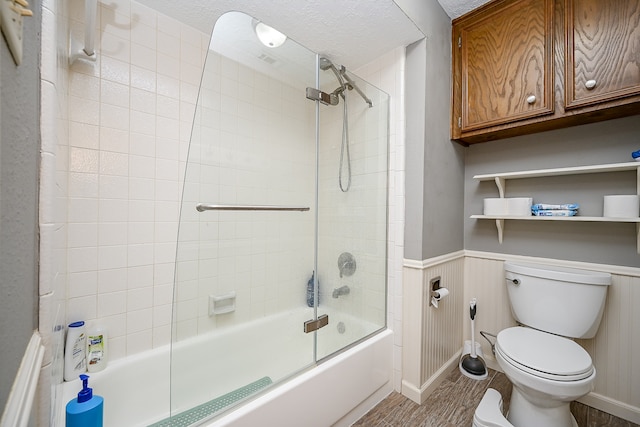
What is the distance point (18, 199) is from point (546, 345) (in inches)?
76.9

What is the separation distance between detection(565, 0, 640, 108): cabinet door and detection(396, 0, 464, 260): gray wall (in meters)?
0.59

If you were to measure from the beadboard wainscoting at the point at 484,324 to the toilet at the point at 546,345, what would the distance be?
0.16 meters

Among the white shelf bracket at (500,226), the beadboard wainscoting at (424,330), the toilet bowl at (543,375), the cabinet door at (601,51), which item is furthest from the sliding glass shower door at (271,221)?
the cabinet door at (601,51)

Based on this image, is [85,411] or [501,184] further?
[501,184]

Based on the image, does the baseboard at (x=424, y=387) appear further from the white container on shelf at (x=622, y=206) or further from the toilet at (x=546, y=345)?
the white container on shelf at (x=622, y=206)

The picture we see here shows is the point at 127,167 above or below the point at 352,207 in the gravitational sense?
above

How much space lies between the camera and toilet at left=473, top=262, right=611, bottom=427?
109 centimetres

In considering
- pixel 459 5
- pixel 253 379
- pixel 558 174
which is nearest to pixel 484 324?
pixel 558 174

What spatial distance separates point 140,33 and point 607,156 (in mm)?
2604

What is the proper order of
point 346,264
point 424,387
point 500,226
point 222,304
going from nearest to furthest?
1. point 222,304
2. point 424,387
3. point 346,264
4. point 500,226

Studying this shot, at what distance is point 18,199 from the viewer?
0.45 meters

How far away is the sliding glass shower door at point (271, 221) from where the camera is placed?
1.03 metres

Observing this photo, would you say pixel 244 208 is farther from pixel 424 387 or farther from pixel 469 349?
pixel 469 349

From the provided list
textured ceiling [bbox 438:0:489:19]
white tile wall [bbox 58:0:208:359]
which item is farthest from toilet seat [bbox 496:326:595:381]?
textured ceiling [bbox 438:0:489:19]
